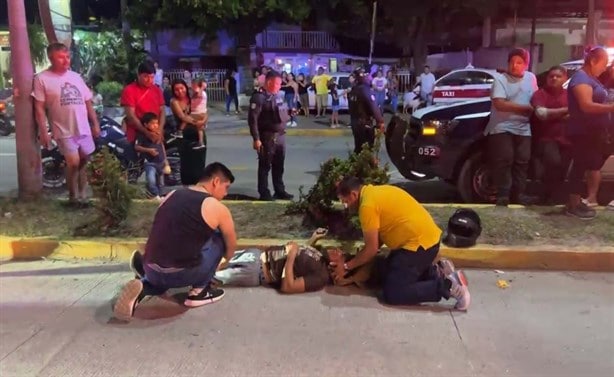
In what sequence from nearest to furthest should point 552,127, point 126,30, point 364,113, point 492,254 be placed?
1. point 492,254
2. point 552,127
3. point 364,113
4. point 126,30

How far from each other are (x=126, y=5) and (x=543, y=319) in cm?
2296

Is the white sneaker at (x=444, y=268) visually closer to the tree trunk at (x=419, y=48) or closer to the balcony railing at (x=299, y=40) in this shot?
the tree trunk at (x=419, y=48)

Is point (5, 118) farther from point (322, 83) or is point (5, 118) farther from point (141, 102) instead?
point (141, 102)

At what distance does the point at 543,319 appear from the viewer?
4.29m

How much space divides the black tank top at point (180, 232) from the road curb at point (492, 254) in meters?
1.19

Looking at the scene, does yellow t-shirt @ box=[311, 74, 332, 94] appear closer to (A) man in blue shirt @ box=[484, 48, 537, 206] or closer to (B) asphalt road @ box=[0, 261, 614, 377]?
(A) man in blue shirt @ box=[484, 48, 537, 206]

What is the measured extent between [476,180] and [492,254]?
1824 millimetres

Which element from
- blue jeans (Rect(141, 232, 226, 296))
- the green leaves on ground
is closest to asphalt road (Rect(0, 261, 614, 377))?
blue jeans (Rect(141, 232, 226, 296))

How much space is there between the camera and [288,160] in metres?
11.3

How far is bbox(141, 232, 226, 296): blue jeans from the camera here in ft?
14.1

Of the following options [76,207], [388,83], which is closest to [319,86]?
[388,83]

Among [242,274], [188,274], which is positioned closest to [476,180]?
[242,274]

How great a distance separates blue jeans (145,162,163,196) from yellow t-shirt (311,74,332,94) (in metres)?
12.9

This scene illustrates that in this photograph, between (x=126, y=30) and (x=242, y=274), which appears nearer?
(x=242, y=274)
